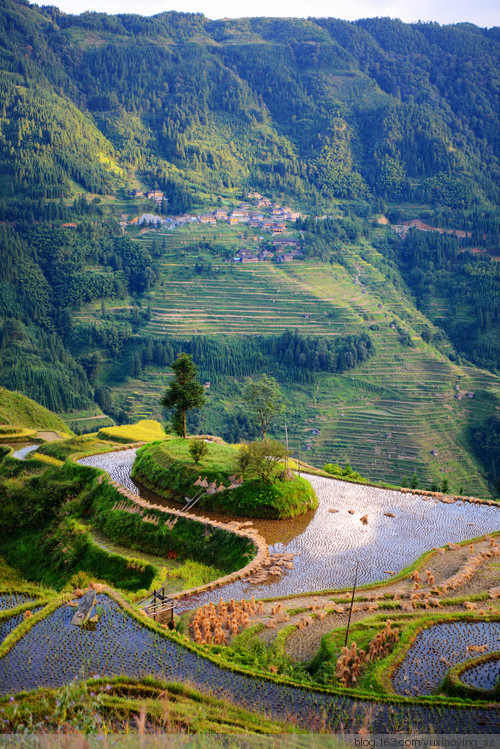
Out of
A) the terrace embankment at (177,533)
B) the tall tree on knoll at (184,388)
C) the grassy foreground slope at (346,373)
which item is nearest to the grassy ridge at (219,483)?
the terrace embankment at (177,533)

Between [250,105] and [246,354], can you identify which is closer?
[246,354]

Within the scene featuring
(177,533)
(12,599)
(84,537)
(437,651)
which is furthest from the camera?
(84,537)

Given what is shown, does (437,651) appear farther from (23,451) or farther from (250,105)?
(250,105)

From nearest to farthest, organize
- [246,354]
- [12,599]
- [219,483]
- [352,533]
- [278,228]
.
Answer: [12,599], [352,533], [219,483], [246,354], [278,228]

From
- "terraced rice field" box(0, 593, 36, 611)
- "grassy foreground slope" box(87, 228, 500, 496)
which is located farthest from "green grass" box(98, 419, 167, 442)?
"grassy foreground slope" box(87, 228, 500, 496)

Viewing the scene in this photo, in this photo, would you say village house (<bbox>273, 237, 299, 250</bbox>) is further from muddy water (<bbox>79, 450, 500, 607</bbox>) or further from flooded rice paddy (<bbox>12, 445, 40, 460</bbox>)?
muddy water (<bbox>79, 450, 500, 607</bbox>)

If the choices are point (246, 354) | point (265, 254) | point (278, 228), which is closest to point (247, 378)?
point (246, 354)

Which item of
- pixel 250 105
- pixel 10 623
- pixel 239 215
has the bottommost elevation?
pixel 10 623

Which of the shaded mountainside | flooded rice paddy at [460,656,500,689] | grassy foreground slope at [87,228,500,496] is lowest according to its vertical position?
grassy foreground slope at [87,228,500,496]
